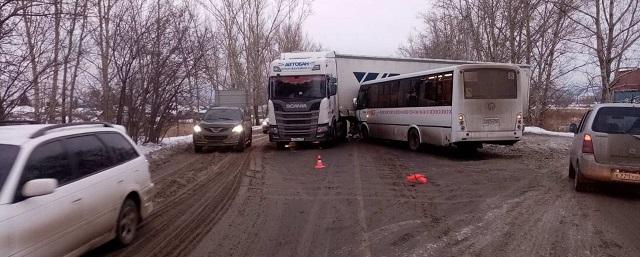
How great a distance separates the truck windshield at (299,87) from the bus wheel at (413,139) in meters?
3.57

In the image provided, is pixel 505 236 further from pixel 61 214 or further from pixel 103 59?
pixel 103 59

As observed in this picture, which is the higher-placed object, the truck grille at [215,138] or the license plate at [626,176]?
the truck grille at [215,138]

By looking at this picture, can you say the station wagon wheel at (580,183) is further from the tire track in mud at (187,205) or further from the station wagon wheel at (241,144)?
the station wagon wheel at (241,144)

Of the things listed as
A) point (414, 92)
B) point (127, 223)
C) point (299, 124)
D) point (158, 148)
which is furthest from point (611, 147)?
point (158, 148)

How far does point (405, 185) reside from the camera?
10.5 meters

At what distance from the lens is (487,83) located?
15.0m

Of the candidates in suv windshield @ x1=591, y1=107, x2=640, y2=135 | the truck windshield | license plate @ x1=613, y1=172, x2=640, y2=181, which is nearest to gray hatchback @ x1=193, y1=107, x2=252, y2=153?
the truck windshield

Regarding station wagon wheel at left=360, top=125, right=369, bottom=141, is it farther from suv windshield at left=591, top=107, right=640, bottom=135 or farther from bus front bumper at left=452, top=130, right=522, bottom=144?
suv windshield at left=591, top=107, right=640, bottom=135

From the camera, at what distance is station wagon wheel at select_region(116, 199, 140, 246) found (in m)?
6.03

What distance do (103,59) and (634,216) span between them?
56.7 ft

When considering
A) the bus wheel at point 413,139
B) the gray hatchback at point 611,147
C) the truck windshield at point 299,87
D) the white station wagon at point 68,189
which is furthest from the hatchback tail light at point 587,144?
the truck windshield at point 299,87

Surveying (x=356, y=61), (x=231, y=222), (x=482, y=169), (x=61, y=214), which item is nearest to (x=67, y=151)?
(x=61, y=214)

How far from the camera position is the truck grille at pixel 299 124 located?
63.3 ft

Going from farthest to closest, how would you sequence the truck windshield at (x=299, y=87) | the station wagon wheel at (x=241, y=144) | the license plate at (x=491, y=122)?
the truck windshield at (x=299, y=87) < the station wagon wheel at (x=241, y=144) < the license plate at (x=491, y=122)
